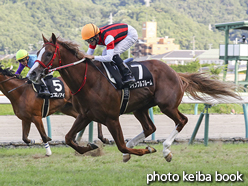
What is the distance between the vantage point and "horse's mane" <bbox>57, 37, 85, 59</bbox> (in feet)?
13.3

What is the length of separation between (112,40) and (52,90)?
2212 millimetres

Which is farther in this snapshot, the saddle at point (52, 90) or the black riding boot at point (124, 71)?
the saddle at point (52, 90)

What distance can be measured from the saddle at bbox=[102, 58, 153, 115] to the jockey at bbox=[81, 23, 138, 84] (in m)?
0.07

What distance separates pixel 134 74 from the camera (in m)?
4.45

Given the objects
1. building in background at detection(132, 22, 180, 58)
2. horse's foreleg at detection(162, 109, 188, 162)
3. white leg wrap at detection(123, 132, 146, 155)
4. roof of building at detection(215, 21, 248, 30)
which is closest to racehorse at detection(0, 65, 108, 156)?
white leg wrap at detection(123, 132, 146, 155)

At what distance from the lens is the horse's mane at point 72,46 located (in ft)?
13.3

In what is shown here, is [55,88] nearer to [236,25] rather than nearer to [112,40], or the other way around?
[112,40]

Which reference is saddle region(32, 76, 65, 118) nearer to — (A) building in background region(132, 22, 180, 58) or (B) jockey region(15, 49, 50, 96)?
(B) jockey region(15, 49, 50, 96)

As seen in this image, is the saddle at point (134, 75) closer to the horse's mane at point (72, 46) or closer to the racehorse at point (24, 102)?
the horse's mane at point (72, 46)

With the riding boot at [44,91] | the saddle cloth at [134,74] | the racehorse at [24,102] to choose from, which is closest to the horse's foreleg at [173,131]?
the saddle cloth at [134,74]

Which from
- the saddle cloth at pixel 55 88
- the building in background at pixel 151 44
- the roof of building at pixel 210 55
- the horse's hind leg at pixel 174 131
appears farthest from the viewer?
the building in background at pixel 151 44

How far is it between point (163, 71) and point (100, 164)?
1500mm

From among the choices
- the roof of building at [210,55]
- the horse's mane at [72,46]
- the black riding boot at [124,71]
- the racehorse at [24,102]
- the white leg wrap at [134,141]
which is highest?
the horse's mane at [72,46]

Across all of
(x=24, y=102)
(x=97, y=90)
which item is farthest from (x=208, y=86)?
(x=24, y=102)
